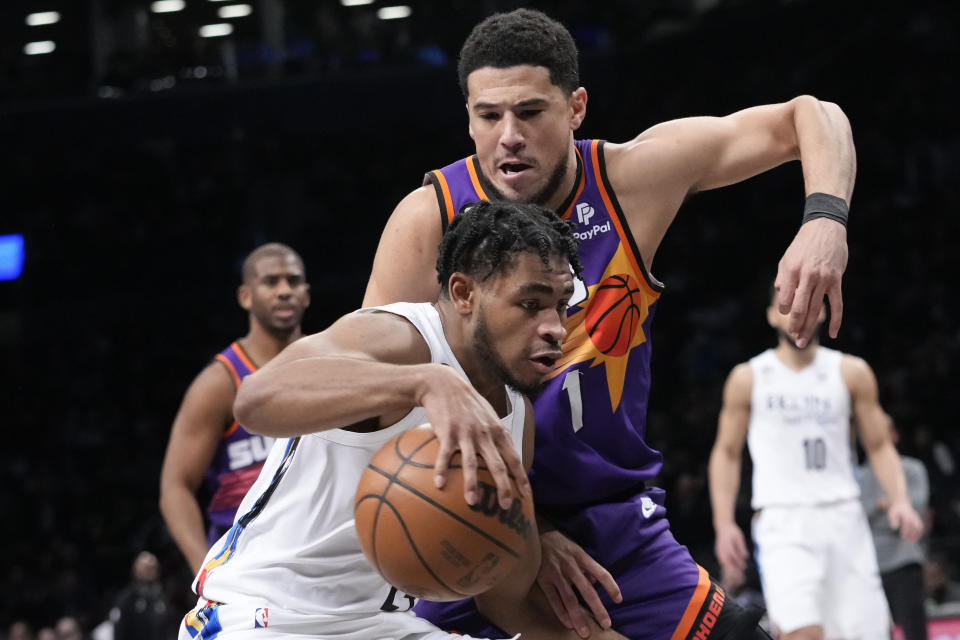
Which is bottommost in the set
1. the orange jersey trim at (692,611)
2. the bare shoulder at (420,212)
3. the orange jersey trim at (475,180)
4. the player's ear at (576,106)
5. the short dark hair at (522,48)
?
the orange jersey trim at (692,611)

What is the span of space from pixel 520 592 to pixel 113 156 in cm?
1677

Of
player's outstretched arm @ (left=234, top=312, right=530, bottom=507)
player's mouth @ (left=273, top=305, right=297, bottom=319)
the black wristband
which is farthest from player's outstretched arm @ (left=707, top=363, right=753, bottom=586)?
player's outstretched arm @ (left=234, top=312, right=530, bottom=507)

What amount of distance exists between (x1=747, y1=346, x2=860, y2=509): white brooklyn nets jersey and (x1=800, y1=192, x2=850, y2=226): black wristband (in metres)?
3.32

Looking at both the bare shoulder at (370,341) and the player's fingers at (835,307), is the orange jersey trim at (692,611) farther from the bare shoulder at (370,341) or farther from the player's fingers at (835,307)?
the bare shoulder at (370,341)

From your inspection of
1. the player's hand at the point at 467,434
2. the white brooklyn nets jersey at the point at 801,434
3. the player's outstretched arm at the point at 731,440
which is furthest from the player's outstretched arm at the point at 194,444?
the player's hand at the point at 467,434

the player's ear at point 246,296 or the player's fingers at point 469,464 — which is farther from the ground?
the player's ear at point 246,296

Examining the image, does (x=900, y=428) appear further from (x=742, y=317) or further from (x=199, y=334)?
(x=199, y=334)

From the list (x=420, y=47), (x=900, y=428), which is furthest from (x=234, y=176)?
(x=900, y=428)

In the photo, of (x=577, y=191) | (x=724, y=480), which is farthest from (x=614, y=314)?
(x=724, y=480)

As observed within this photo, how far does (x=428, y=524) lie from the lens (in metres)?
2.47

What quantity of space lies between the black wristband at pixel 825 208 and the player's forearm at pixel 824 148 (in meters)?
0.03

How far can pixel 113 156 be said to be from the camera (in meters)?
18.6

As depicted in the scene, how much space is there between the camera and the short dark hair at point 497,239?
9.05 ft

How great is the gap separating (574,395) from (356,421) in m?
0.89
